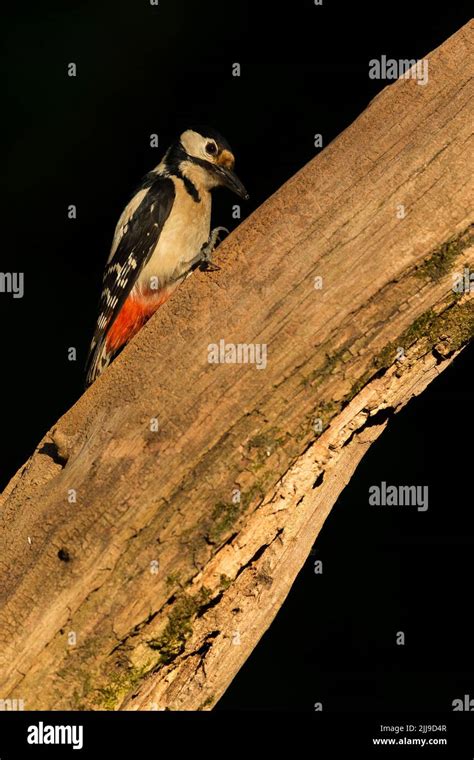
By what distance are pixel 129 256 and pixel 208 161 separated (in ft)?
1.63

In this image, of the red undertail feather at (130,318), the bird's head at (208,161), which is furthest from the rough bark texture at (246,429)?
the bird's head at (208,161)

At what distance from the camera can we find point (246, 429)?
168cm

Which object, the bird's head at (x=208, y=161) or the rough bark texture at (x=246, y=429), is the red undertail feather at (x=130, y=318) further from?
the rough bark texture at (x=246, y=429)

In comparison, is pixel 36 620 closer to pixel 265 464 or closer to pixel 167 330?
pixel 265 464

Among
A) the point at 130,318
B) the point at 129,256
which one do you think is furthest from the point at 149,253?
the point at 130,318

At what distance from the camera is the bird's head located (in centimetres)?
302

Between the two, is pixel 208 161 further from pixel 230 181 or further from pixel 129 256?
pixel 129 256

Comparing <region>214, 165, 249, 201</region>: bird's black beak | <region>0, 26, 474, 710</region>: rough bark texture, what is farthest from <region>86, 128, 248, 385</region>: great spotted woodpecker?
<region>0, 26, 474, 710</region>: rough bark texture

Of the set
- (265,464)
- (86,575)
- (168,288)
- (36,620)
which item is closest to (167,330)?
(265,464)

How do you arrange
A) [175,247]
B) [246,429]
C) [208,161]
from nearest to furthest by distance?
1. [246,429]
2. [175,247]
3. [208,161]

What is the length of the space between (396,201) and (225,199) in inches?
81.4

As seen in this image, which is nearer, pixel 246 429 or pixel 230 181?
pixel 246 429

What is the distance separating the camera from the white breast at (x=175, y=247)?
9.44 feet

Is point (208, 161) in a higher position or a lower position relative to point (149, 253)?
higher
